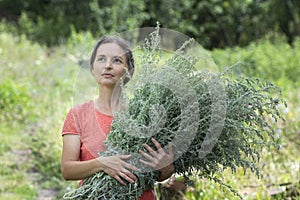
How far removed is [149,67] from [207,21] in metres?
11.3

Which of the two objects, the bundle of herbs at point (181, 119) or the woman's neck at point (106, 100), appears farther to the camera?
the woman's neck at point (106, 100)

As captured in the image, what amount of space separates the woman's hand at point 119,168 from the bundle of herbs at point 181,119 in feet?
0.10

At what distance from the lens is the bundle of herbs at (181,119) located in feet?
7.28

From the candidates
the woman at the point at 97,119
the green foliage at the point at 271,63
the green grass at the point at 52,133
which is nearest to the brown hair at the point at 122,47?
the woman at the point at 97,119

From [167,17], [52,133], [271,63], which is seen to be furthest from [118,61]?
[167,17]

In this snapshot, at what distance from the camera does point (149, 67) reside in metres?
2.33

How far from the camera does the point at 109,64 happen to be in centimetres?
239

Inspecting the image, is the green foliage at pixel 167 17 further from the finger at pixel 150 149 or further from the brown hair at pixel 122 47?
the finger at pixel 150 149

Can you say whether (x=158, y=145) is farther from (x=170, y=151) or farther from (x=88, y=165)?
(x=88, y=165)

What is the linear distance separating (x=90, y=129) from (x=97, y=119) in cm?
6

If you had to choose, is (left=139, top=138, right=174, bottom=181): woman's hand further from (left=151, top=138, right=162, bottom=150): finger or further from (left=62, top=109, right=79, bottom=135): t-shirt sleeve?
(left=62, top=109, right=79, bottom=135): t-shirt sleeve

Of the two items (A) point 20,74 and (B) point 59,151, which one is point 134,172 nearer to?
(B) point 59,151

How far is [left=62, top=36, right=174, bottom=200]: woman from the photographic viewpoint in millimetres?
2359

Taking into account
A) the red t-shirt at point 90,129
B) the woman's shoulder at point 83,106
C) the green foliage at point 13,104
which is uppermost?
the green foliage at point 13,104
